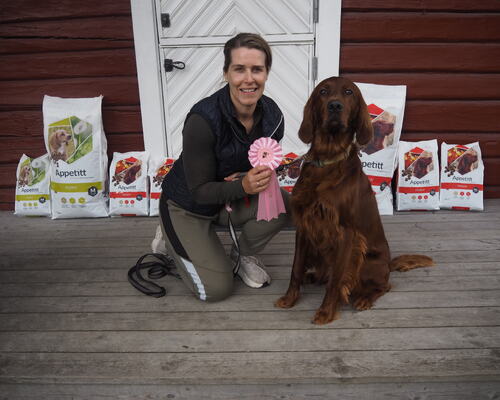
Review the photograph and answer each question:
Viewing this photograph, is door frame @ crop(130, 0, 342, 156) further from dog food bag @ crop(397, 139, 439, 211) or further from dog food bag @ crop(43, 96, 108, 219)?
dog food bag @ crop(397, 139, 439, 211)

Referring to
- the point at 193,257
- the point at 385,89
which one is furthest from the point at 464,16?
the point at 193,257

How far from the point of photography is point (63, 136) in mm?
2822

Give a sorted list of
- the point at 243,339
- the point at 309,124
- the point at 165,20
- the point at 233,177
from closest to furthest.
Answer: the point at 243,339 < the point at 309,124 < the point at 233,177 < the point at 165,20

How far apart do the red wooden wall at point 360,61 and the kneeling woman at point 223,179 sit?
142 centimetres

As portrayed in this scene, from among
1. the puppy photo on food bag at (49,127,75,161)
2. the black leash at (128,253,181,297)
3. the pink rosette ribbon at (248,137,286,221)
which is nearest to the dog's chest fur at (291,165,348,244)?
the pink rosette ribbon at (248,137,286,221)

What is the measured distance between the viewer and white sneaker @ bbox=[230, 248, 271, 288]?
1864 millimetres

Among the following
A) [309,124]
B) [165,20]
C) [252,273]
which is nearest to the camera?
[309,124]

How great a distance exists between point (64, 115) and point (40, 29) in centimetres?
73

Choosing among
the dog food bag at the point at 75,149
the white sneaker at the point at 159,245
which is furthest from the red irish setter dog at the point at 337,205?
the dog food bag at the point at 75,149

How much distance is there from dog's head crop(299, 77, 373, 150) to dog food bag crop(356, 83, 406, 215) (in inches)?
49.2

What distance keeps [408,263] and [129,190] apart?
2.07 m

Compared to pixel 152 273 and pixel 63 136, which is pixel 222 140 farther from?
pixel 63 136

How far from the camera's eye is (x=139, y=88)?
291 centimetres

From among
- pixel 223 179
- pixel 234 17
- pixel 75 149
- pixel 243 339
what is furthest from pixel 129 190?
pixel 243 339
